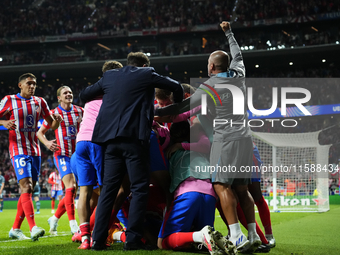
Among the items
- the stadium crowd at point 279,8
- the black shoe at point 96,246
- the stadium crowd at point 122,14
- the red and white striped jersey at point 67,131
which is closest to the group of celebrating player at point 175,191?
the black shoe at point 96,246

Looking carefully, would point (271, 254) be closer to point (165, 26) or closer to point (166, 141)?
point (166, 141)

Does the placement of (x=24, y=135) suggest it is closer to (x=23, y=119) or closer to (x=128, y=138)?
(x=23, y=119)

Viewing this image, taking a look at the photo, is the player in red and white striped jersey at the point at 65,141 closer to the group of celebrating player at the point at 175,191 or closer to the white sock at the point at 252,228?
the group of celebrating player at the point at 175,191

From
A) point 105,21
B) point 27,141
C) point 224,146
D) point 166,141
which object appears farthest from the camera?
point 105,21

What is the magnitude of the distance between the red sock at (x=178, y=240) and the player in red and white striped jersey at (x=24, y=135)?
256cm

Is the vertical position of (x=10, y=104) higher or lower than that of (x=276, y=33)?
lower

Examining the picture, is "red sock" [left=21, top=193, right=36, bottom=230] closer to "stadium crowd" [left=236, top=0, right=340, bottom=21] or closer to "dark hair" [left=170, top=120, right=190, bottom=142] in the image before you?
"dark hair" [left=170, top=120, right=190, bottom=142]

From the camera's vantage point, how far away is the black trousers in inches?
133

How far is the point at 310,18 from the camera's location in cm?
2670

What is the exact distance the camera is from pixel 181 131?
4.04m

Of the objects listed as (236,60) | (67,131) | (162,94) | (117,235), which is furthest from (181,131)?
(67,131)

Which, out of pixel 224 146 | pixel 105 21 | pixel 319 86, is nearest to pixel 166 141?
pixel 224 146

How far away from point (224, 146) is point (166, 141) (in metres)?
0.88

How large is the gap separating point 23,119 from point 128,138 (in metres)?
2.77
